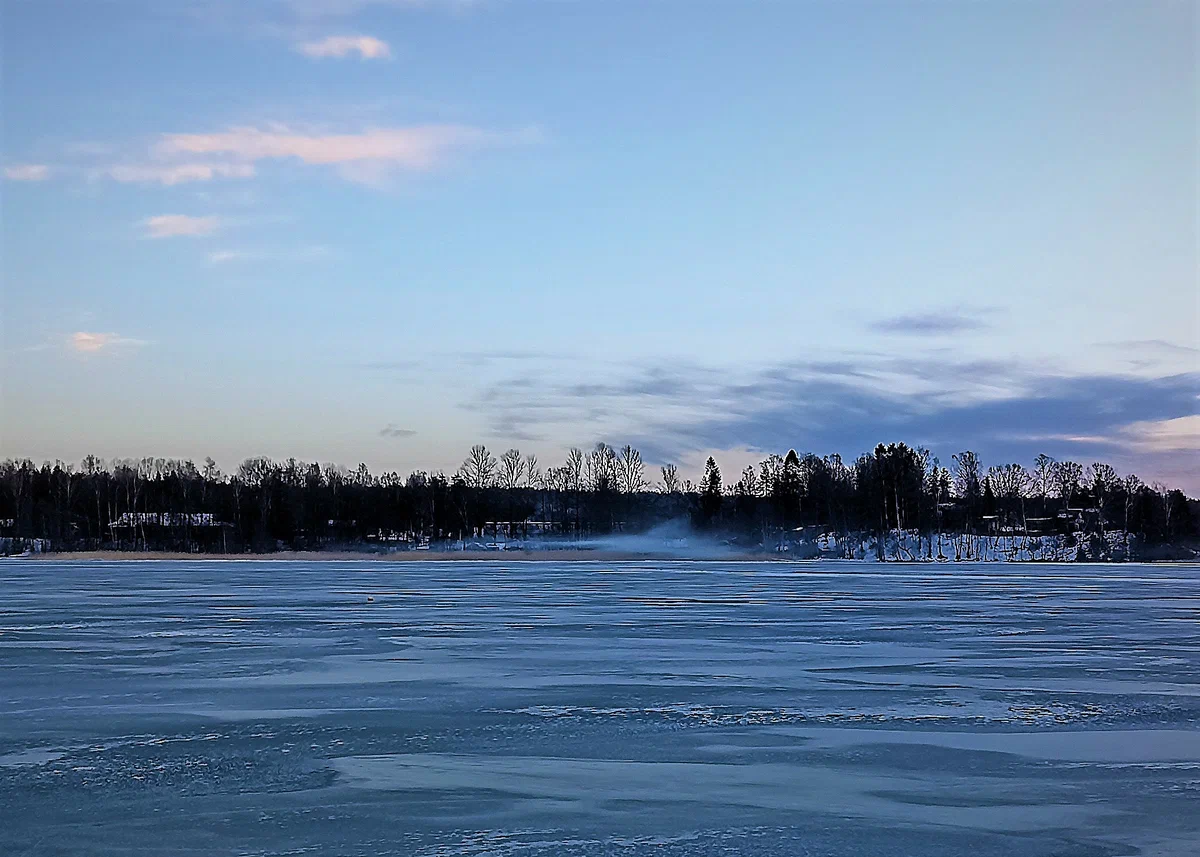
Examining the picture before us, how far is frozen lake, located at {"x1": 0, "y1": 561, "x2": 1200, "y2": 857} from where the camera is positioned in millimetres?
5465

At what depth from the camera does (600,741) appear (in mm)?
7816

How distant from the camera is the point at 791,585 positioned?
112ft

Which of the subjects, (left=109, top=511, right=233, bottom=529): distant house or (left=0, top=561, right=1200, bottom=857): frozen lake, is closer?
(left=0, top=561, right=1200, bottom=857): frozen lake

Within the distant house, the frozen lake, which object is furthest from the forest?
the frozen lake

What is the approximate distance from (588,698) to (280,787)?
380cm

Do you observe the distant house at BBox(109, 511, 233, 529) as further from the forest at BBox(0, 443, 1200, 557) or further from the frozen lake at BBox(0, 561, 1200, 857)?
the frozen lake at BBox(0, 561, 1200, 857)

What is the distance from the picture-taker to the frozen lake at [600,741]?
5.46 m

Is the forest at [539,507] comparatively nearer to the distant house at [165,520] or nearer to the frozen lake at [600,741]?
the distant house at [165,520]

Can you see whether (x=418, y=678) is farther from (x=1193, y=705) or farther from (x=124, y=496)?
(x=124, y=496)

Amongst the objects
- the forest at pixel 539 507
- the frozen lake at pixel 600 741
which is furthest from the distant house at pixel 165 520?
the frozen lake at pixel 600 741

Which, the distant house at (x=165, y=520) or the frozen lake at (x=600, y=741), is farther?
the distant house at (x=165, y=520)

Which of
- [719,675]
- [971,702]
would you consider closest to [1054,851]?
[971,702]

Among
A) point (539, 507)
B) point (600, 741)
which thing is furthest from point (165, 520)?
point (600, 741)

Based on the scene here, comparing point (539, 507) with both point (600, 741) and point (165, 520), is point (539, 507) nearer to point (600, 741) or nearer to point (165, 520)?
point (165, 520)
